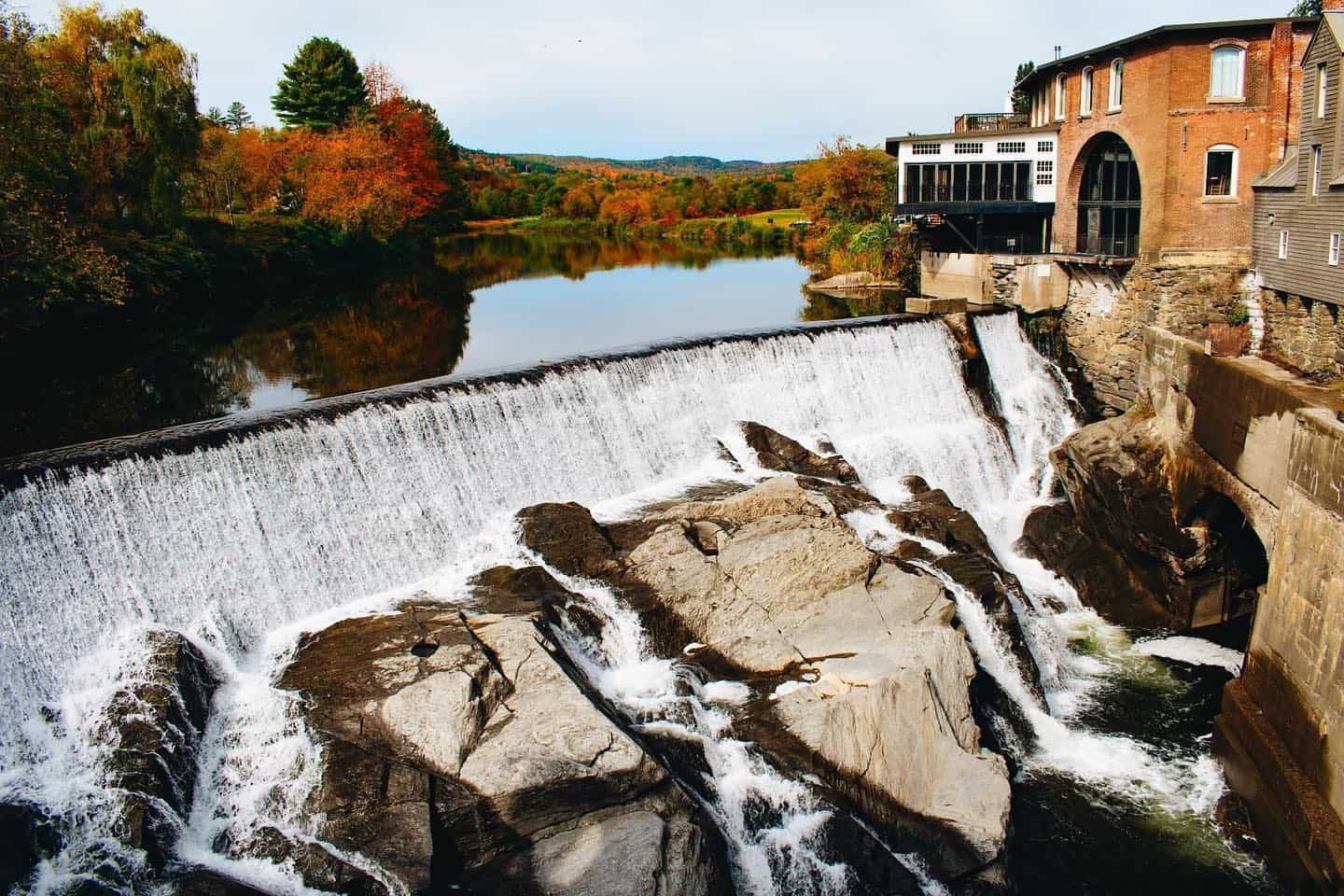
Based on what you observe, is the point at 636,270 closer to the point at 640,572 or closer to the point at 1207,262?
the point at 1207,262

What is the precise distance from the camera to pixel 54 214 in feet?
75.7

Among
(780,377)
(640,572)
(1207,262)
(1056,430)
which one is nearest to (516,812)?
(640,572)

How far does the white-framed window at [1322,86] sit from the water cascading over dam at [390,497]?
7582 mm

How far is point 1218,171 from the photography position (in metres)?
21.9

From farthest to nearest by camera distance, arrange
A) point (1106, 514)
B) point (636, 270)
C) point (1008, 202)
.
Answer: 1. point (636, 270)
2. point (1008, 202)
3. point (1106, 514)

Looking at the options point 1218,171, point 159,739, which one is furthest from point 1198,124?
point 159,739

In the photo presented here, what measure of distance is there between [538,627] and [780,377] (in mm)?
9927

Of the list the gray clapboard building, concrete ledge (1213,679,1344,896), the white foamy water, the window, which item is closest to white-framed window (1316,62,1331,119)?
the gray clapboard building

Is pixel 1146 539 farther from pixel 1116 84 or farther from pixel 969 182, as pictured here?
pixel 969 182

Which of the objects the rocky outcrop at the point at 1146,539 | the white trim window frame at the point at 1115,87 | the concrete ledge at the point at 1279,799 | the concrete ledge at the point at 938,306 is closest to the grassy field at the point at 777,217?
the white trim window frame at the point at 1115,87

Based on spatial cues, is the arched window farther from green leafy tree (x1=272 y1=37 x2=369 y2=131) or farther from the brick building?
green leafy tree (x1=272 y1=37 x2=369 y2=131)

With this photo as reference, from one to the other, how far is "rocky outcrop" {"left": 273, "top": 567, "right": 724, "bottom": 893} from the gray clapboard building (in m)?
13.6

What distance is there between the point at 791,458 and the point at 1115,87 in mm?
13590

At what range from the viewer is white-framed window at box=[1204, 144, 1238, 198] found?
855 inches
